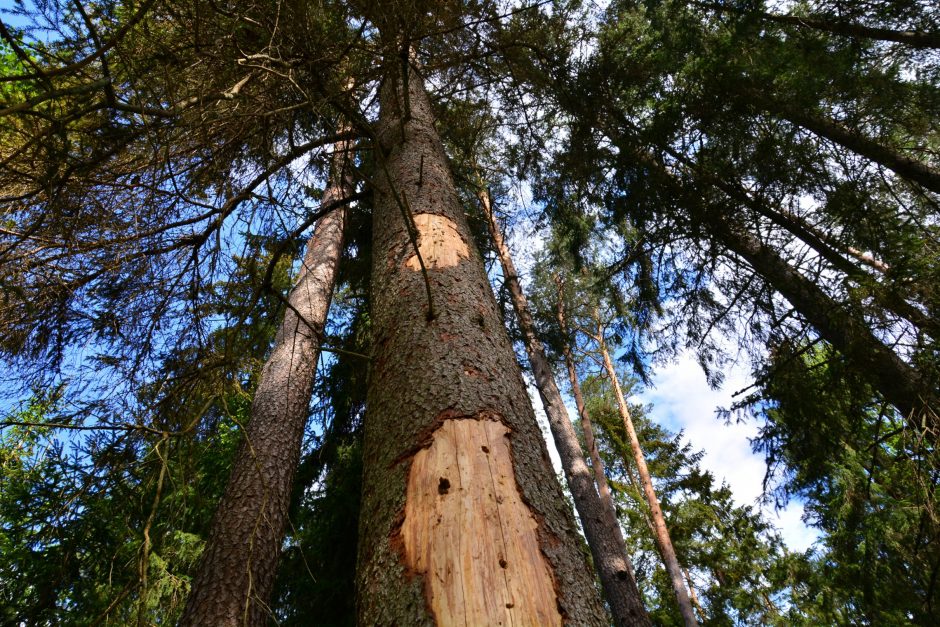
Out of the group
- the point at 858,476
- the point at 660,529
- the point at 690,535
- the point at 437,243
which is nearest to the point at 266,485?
the point at 437,243

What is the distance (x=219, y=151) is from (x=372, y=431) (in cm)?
183

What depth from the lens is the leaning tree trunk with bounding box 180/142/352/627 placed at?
2.92 m

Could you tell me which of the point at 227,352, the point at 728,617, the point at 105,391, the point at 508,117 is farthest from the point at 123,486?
the point at 728,617

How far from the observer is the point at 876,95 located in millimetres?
3902

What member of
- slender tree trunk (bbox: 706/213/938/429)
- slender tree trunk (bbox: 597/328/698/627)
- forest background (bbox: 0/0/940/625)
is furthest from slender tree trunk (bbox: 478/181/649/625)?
slender tree trunk (bbox: 597/328/698/627)

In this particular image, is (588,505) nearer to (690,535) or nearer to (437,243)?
(437,243)

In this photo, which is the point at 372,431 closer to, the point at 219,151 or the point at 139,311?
the point at 219,151

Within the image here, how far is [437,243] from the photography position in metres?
1.94

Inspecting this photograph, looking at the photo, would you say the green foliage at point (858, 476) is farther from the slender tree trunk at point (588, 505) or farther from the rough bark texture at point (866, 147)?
the slender tree trunk at point (588, 505)

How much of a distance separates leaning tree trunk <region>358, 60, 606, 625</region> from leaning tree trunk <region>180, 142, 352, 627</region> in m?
0.81

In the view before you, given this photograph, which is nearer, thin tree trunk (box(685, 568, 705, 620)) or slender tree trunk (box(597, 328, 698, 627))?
slender tree trunk (box(597, 328, 698, 627))

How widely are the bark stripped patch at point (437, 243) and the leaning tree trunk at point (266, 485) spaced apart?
0.57 m

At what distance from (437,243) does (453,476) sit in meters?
1.11

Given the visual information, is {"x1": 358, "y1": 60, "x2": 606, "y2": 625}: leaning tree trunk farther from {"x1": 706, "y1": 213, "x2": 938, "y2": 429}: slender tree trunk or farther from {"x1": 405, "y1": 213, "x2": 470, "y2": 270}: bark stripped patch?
{"x1": 706, "y1": 213, "x2": 938, "y2": 429}: slender tree trunk
